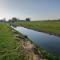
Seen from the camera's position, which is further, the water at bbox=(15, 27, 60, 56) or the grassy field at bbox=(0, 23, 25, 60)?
the water at bbox=(15, 27, 60, 56)

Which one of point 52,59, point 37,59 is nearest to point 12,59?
point 37,59

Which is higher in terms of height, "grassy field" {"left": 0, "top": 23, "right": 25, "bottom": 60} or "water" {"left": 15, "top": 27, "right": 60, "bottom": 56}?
"grassy field" {"left": 0, "top": 23, "right": 25, "bottom": 60}

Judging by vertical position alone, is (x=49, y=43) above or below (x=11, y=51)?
below

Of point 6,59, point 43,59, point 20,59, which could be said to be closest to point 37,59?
point 43,59

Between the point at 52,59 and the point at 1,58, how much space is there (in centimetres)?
394

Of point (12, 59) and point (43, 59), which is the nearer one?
point (12, 59)

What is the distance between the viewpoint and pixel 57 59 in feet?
39.9

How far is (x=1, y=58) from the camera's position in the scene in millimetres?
11594

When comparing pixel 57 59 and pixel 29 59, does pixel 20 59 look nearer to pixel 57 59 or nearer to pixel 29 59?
pixel 29 59

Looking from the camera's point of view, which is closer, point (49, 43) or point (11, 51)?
point (11, 51)

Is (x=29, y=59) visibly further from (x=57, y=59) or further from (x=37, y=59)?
(x=57, y=59)

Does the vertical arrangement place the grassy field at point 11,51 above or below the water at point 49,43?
above

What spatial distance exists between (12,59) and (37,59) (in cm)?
213

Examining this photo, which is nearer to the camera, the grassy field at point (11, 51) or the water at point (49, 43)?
the grassy field at point (11, 51)
